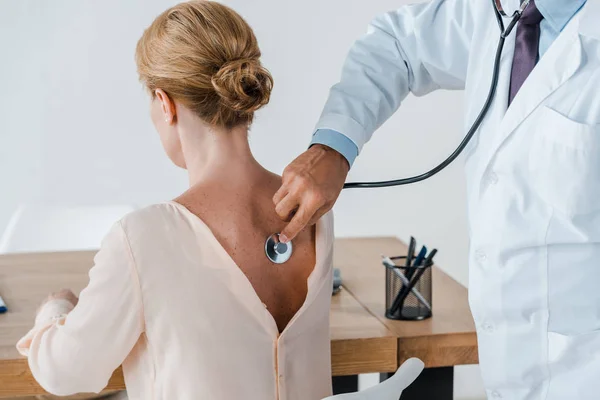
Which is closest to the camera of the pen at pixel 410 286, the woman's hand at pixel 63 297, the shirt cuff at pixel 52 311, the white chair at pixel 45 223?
the shirt cuff at pixel 52 311

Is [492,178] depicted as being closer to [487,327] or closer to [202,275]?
[487,327]

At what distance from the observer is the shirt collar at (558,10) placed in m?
1.25

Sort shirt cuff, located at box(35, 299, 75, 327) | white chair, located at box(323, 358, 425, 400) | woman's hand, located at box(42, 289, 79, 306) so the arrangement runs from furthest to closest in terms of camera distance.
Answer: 1. woman's hand, located at box(42, 289, 79, 306)
2. shirt cuff, located at box(35, 299, 75, 327)
3. white chair, located at box(323, 358, 425, 400)

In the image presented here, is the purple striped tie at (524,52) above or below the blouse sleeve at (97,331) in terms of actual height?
above

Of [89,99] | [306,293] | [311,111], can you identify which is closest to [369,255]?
[306,293]

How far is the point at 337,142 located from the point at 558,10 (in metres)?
0.38

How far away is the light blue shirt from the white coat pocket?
0.16 meters

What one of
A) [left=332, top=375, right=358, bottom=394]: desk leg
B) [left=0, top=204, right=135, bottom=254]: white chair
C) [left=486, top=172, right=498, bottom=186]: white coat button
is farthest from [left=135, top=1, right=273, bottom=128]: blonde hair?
[left=0, top=204, right=135, bottom=254]: white chair

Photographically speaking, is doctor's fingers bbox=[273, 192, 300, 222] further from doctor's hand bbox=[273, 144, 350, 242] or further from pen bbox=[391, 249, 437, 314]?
pen bbox=[391, 249, 437, 314]

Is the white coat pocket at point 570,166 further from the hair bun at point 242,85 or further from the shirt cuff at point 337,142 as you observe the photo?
the hair bun at point 242,85

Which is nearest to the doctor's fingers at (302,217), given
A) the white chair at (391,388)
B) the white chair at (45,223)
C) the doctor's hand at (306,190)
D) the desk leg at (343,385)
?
the doctor's hand at (306,190)

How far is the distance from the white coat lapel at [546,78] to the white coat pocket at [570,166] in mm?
58

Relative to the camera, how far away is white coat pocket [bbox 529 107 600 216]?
1.15 metres

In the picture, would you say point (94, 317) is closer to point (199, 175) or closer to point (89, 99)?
point (199, 175)
